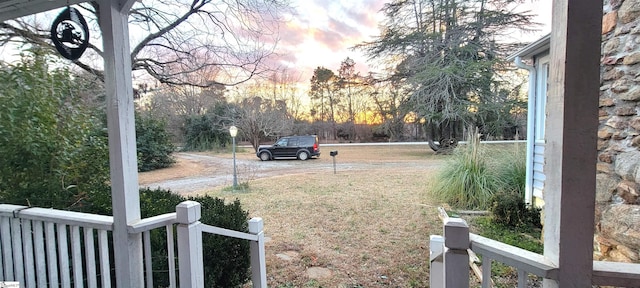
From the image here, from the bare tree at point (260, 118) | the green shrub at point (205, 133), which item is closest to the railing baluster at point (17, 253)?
the bare tree at point (260, 118)

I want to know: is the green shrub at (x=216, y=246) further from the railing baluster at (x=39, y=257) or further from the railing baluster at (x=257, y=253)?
the railing baluster at (x=39, y=257)

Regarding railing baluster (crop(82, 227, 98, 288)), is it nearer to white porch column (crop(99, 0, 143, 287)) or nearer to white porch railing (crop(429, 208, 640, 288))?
white porch column (crop(99, 0, 143, 287))

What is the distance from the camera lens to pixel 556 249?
898mm

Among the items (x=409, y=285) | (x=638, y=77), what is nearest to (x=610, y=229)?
(x=638, y=77)

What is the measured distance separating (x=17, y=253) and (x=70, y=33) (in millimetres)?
1291

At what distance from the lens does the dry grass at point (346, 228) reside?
2803 millimetres

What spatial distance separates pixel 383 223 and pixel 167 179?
678 cm

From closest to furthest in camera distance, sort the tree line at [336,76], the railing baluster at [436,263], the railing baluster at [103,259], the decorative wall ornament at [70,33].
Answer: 1. the railing baluster at [436,263]
2. the railing baluster at [103,259]
3. the decorative wall ornament at [70,33]
4. the tree line at [336,76]

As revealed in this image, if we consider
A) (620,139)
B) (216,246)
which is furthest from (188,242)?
(620,139)

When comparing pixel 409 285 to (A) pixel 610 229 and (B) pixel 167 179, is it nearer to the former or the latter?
(A) pixel 610 229

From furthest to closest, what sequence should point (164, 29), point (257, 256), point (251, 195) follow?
point (251, 195)
point (164, 29)
point (257, 256)

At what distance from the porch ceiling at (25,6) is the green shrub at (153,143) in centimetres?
890

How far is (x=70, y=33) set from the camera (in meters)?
1.62

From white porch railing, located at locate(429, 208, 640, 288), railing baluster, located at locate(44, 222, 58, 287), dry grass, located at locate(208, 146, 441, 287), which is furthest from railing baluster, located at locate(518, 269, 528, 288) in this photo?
railing baluster, located at locate(44, 222, 58, 287)
